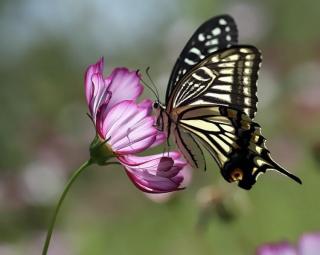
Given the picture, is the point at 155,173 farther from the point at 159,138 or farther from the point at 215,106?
the point at 215,106

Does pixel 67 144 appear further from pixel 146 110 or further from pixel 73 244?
pixel 146 110

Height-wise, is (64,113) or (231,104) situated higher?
(231,104)

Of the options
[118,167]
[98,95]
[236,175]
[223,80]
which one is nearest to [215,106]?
[223,80]

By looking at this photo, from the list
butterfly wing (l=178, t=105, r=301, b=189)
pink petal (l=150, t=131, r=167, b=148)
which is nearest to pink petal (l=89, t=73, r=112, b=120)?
pink petal (l=150, t=131, r=167, b=148)

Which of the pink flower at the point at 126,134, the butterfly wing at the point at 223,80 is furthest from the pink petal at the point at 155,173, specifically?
the butterfly wing at the point at 223,80

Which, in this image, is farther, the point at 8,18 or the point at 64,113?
the point at 8,18

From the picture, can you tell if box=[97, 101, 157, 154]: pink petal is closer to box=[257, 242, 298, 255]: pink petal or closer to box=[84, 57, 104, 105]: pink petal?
box=[84, 57, 104, 105]: pink petal

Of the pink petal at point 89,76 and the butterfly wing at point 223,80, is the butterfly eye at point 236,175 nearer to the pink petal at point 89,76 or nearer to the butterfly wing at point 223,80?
the butterfly wing at point 223,80

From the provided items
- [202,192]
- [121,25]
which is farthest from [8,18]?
[202,192]
